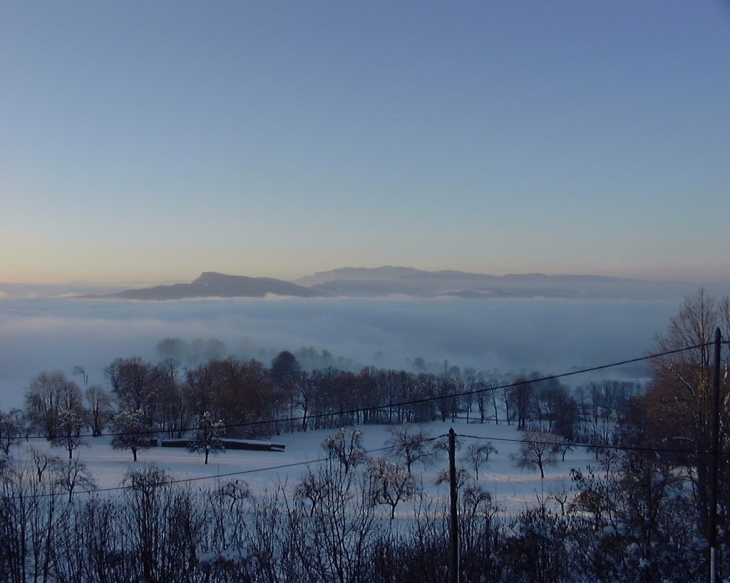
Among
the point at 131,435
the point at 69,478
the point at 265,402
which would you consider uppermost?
the point at 69,478

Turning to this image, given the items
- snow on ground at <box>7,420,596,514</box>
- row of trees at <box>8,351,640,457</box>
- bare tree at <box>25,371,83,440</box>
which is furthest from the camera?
row of trees at <box>8,351,640,457</box>

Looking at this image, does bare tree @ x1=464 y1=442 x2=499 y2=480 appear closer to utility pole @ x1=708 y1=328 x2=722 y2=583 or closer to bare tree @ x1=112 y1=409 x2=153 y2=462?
bare tree @ x1=112 y1=409 x2=153 y2=462

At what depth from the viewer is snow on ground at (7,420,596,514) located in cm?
2538

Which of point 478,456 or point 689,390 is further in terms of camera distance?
point 478,456

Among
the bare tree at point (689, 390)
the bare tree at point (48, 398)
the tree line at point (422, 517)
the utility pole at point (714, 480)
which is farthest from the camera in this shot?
the bare tree at point (48, 398)

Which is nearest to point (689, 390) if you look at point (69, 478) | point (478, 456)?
point (478, 456)

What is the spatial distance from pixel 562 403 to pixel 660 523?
1506 inches

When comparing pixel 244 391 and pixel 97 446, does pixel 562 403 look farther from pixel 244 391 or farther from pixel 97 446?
pixel 97 446

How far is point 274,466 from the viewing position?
28.7 m

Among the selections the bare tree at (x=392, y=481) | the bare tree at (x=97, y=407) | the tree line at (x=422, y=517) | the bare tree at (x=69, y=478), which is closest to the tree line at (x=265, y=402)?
the bare tree at (x=97, y=407)

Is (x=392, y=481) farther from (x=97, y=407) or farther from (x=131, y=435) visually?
(x=97, y=407)

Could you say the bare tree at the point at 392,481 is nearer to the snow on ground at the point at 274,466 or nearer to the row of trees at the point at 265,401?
the snow on ground at the point at 274,466

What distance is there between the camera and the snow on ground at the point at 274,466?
25.4 meters

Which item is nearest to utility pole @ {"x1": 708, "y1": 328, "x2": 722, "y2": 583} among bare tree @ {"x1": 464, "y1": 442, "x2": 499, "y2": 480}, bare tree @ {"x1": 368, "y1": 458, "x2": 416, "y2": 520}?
bare tree @ {"x1": 368, "y1": 458, "x2": 416, "y2": 520}
